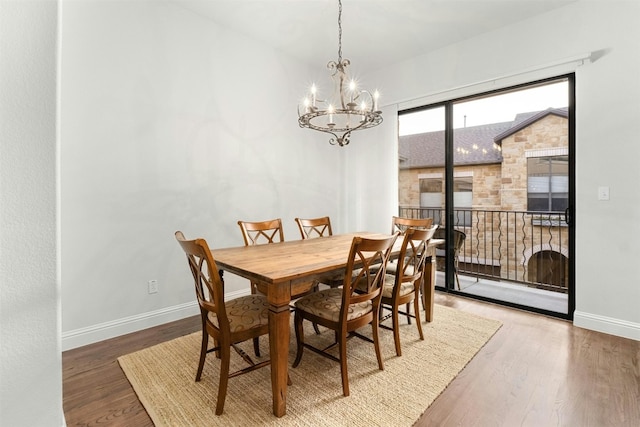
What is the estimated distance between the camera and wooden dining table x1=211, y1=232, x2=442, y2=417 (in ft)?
5.22

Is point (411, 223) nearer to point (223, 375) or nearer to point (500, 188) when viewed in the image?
point (500, 188)

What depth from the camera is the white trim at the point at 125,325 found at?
236 cm

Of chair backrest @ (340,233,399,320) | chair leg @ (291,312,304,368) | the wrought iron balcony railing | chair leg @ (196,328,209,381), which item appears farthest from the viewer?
the wrought iron balcony railing

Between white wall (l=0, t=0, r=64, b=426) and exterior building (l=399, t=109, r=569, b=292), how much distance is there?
144 inches

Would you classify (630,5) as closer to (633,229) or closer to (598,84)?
(598,84)

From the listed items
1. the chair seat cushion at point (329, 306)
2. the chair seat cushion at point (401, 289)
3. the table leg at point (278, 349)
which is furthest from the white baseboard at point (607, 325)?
the table leg at point (278, 349)

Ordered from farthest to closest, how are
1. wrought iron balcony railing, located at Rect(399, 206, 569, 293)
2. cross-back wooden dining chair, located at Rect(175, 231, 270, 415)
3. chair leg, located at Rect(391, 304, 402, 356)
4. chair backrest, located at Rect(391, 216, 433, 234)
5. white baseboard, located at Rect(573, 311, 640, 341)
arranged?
wrought iron balcony railing, located at Rect(399, 206, 569, 293) → chair backrest, located at Rect(391, 216, 433, 234) → white baseboard, located at Rect(573, 311, 640, 341) → chair leg, located at Rect(391, 304, 402, 356) → cross-back wooden dining chair, located at Rect(175, 231, 270, 415)

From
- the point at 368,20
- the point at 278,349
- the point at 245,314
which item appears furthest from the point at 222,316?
the point at 368,20

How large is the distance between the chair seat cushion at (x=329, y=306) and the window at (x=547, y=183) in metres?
2.41

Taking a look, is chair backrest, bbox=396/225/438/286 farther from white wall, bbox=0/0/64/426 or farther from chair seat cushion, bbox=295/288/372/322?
white wall, bbox=0/0/64/426

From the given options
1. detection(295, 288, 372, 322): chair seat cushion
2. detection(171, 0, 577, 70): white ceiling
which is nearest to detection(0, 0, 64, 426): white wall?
detection(295, 288, 372, 322): chair seat cushion

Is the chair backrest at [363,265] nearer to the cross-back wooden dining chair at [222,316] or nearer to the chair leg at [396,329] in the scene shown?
the chair leg at [396,329]

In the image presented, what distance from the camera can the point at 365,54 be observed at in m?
3.78

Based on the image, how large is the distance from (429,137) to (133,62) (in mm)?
3262
